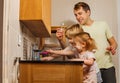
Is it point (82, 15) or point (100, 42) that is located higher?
point (82, 15)

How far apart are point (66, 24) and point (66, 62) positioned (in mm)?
1721

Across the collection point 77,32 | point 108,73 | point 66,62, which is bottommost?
point 108,73

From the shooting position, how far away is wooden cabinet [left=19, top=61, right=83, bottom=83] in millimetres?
1506

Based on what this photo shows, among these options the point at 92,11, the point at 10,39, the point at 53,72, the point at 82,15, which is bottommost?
the point at 53,72

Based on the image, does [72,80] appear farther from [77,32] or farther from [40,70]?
[77,32]

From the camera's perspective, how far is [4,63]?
4.58 feet

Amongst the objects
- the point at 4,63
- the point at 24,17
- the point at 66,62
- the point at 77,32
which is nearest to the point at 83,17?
the point at 77,32

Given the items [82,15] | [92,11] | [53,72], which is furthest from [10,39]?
[92,11]

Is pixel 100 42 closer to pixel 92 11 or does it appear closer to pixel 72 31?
pixel 72 31

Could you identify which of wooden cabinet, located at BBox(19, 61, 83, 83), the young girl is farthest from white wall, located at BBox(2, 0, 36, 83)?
the young girl

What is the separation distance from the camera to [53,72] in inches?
59.9

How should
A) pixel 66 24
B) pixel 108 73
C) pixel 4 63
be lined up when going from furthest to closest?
1. pixel 66 24
2. pixel 108 73
3. pixel 4 63

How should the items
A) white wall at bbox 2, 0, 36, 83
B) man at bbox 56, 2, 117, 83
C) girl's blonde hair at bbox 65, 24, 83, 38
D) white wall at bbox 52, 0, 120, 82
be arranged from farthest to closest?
white wall at bbox 52, 0, 120, 82
man at bbox 56, 2, 117, 83
girl's blonde hair at bbox 65, 24, 83, 38
white wall at bbox 2, 0, 36, 83

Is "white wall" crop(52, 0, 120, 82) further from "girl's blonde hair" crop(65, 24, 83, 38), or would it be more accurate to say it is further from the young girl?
the young girl
